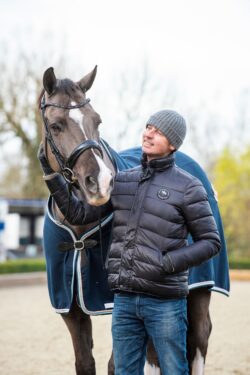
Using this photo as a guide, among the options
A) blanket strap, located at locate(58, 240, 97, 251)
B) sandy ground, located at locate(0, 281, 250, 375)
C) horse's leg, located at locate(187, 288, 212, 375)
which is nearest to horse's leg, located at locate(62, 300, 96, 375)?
blanket strap, located at locate(58, 240, 97, 251)

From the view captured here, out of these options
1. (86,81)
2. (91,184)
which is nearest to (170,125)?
(91,184)

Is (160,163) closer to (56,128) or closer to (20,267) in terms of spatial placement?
(56,128)

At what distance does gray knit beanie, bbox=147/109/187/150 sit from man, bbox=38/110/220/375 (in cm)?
10

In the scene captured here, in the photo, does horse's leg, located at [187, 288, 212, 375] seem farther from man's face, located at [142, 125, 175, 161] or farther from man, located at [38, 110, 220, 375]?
man's face, located at [142, 125, 175, 161]

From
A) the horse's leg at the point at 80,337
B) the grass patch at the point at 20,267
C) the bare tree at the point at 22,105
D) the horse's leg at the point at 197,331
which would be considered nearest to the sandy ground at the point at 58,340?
the horse's leg at the point at 197,331

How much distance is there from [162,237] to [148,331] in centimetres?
49

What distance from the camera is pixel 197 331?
4348mm

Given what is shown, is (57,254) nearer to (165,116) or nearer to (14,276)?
(165,116)

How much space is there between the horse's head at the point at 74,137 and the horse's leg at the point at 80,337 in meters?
0.99

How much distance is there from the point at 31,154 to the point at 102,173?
77.6ft

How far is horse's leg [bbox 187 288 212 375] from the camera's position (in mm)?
4340

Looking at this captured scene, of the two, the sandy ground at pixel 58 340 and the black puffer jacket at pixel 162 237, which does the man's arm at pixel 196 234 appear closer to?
the black puffer jacket at pixel 162 237

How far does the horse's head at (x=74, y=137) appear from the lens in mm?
3080

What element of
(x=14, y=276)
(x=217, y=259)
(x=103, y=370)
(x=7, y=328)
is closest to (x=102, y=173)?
(x=217, y=259)
